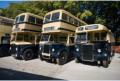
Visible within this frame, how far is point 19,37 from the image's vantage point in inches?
579

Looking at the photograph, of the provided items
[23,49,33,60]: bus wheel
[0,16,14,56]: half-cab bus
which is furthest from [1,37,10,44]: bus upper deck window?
[23,49,33,60]: bus wheel

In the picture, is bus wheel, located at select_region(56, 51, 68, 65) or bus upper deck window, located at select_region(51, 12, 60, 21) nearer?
bus wheel, located at select_region(56, 51, 68, 65)

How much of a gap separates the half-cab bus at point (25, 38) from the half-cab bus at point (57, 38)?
1441mm

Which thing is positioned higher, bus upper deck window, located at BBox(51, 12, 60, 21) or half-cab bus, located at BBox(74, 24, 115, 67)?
bus upper deck window, located at BBox(51, 12, 60, 21)

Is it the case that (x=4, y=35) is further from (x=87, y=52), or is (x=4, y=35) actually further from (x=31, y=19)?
(x=87, y=52)

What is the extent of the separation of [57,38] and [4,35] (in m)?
5.87

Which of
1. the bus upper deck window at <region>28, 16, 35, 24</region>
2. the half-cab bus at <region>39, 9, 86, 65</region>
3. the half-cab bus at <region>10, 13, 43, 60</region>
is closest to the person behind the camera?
the half-cab bus at <region>39, 9, 86, 65</region>

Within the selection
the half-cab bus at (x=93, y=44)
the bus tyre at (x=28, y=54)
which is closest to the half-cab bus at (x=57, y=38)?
the half-cab bus at (x=93, y=44)

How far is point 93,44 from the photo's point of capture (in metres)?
11.7

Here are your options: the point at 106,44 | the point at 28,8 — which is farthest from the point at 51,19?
the point at 28,8

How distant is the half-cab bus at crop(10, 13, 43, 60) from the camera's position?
1437 centimetres

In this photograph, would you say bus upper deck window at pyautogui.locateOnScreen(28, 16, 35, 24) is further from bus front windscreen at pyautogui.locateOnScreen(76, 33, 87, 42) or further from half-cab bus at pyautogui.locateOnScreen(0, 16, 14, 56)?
bus front windscreen at pyautogui.locateOnScreen(76, 33, 87, 42)

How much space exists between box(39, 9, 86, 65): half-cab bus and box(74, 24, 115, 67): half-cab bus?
0.97 meters

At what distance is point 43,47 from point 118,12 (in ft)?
51.9
